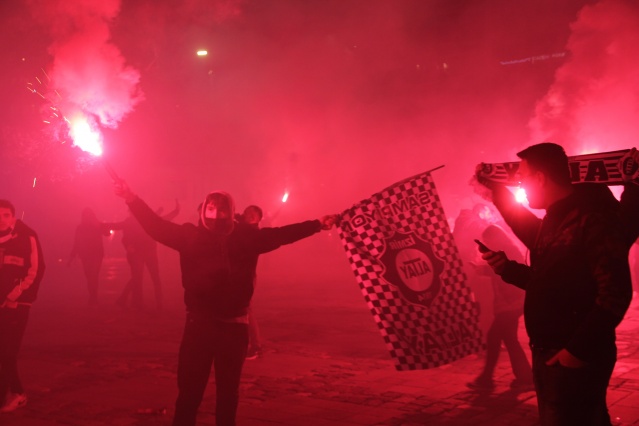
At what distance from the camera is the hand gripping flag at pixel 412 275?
15.1ft

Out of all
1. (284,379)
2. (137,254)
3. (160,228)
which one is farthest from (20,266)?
(137,254)

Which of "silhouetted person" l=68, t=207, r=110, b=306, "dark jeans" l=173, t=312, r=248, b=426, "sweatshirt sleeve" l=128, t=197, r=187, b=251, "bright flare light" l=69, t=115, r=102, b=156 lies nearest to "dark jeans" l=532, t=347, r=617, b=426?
"dark jeans" l=173, t=312, r=248, b=426

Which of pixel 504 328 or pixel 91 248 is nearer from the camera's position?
pixel 504 328

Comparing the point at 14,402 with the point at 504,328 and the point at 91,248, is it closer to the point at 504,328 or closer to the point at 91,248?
the point at 504,328

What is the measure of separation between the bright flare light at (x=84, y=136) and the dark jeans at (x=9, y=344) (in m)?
1.51

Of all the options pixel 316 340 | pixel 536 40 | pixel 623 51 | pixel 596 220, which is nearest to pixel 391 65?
pixel 536 40

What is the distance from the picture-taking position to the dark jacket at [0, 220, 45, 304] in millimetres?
5586

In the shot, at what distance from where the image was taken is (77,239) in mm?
12711

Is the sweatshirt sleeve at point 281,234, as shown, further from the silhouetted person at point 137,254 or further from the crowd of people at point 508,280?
the silhouetted person at point 137,254

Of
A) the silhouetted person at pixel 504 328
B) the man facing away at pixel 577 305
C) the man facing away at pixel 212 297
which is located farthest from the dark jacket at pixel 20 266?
the man facing away at pixel 577 305

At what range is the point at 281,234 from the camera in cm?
464

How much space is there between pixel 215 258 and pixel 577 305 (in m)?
2.37

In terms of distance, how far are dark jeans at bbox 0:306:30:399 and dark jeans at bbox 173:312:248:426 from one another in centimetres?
213

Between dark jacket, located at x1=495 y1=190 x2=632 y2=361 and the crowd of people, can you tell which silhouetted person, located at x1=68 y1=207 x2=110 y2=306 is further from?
dark jacket, located at x1=495 y1=190 x2=632 y2=361
